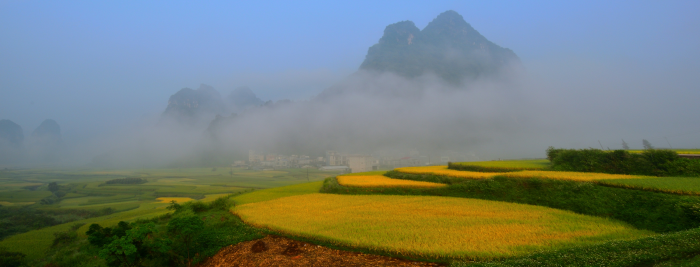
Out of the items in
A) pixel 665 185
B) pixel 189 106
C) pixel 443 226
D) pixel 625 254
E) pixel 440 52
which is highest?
pixel 440 52

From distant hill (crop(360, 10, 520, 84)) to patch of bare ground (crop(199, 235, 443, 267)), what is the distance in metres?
117

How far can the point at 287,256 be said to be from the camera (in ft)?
23.5

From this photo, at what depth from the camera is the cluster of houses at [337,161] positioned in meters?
64.9

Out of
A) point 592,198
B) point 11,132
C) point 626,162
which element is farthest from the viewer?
point 11,132

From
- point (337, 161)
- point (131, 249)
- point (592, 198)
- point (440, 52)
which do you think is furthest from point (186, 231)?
point (440, 52)

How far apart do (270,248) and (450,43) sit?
137 metres

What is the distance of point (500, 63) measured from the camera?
12288cm

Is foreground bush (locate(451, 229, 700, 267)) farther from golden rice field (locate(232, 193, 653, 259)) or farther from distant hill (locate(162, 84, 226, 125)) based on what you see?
distant hill (locate(162, 84, 226, 125))

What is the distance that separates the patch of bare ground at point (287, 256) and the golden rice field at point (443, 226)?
32cm

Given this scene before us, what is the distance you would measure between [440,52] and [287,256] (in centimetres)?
12946

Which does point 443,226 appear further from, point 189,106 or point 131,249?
point 189,106

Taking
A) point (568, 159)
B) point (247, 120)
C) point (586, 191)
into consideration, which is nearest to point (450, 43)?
point (247, 120)

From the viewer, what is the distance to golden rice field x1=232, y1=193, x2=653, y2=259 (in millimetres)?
6398

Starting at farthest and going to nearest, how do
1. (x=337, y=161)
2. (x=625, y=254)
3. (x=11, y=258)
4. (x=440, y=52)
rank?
(x=440, y=52) < (x=337, y=161) < (x=11, y=258) < (x=625, y=254)
